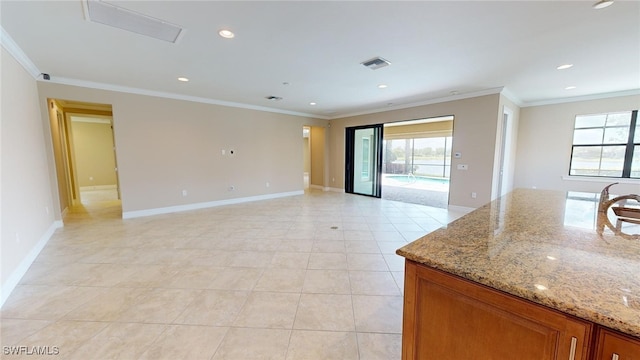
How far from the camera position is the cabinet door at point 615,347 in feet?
2.18

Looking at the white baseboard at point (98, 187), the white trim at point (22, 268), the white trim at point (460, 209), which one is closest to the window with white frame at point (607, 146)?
the white trim at point (460, 209)

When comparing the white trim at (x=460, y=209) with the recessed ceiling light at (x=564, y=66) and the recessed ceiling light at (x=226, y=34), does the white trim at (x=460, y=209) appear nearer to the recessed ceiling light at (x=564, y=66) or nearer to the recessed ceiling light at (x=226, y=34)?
the recessed ceiling light at (x=564, y=66)

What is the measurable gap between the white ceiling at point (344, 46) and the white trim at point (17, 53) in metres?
0.06

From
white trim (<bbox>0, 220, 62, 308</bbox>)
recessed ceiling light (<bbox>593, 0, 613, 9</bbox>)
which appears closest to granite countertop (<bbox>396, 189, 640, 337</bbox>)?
recessed ceiling light (<bbox>593, 0, 613, 9</bbox>)

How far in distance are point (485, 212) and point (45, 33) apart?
444cm

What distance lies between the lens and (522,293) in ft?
2.62

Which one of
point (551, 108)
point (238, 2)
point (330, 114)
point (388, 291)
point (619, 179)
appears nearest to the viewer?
point (238, 2)

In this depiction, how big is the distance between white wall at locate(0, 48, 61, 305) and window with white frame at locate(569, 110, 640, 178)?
943cm

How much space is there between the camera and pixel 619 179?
17.0 feet

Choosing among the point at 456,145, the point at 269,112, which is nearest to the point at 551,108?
the point at 456,145

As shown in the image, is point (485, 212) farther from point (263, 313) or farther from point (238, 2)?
point (238, 2)

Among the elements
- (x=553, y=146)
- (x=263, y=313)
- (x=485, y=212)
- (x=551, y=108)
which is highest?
(x=551, y=108)

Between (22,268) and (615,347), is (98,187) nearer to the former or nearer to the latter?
(22,268)

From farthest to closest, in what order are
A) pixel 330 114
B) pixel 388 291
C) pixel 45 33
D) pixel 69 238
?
pixel 330 114, pixel 69 238, pixel 45 33, pixel 388 291
